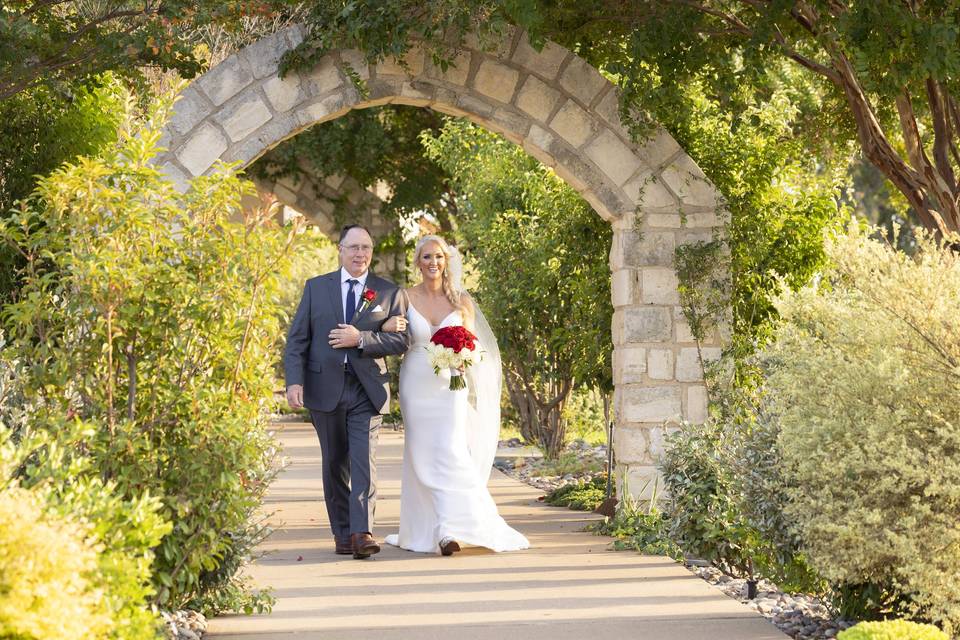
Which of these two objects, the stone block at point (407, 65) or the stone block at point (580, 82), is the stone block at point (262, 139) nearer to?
the stone block at point (407, 65)

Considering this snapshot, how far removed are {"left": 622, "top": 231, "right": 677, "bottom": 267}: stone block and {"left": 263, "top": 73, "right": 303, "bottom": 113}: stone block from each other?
248 cm

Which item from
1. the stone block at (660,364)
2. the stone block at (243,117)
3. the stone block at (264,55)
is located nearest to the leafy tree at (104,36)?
the stone block at (264,55)

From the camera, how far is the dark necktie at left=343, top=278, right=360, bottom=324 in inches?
279

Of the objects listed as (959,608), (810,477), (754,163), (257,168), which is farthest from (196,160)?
(257,168)

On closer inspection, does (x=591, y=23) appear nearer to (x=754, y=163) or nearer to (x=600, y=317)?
(x=754, y=163)

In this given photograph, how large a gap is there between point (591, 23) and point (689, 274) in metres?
1.93

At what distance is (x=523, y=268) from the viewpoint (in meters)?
12.2

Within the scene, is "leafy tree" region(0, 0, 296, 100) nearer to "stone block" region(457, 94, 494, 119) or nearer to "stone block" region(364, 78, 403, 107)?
"stone block" region(364, 78, 403, 107)

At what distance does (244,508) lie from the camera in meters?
4.82

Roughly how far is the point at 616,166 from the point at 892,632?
16.0ft

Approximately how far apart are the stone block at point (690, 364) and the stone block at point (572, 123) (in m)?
1.64

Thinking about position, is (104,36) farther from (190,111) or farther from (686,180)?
(686,180)

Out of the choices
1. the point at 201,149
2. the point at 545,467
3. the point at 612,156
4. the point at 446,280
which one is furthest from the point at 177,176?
the point at 545,467

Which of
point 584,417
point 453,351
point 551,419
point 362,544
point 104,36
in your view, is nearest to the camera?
point 362,544
